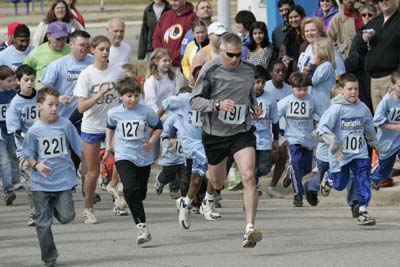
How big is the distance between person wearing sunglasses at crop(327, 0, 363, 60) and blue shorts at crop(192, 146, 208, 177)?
3.80 metres

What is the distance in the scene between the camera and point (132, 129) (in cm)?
1373

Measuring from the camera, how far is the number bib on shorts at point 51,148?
12492 mm

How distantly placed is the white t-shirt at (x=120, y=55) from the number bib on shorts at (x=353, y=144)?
164 inches

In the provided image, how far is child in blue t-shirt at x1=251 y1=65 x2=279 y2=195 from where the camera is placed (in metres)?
16.3

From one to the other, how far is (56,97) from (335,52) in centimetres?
555

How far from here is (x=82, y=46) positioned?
1552 cm

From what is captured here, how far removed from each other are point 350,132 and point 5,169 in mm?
4441

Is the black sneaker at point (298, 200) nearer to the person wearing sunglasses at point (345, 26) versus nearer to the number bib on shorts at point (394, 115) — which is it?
the number bib on shorts at point (394, 115)

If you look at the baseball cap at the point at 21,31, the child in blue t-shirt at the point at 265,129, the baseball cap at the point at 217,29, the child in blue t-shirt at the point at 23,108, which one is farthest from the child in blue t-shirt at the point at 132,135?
the baseball cap at the point at 21,31

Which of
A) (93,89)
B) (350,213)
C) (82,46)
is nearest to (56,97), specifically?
(93,89)

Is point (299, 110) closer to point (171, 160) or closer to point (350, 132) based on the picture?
point (171, 160)

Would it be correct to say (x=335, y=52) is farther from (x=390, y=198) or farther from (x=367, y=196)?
(x=367, y=196)

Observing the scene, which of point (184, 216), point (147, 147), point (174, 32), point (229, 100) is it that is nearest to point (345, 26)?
point (174, 32)

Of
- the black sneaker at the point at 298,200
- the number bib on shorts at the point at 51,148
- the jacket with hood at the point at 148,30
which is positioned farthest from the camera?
the jacket with hood at the point at 148,30
